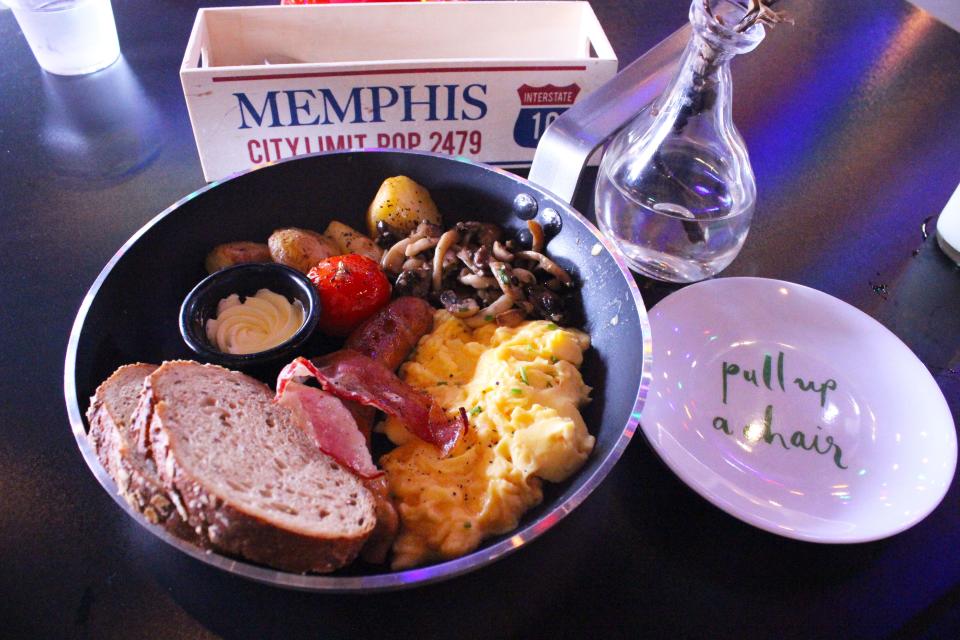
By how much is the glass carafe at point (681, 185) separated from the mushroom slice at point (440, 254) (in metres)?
0.41

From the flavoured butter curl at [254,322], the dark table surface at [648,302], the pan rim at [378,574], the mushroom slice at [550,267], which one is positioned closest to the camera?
the pan rim at [378,574]

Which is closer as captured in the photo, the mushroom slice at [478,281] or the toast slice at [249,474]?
the toast slice at [249,474]

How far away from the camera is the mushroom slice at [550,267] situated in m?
1.59

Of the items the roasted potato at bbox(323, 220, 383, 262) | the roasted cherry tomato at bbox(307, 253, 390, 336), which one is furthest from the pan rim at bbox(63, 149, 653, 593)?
the roasted potato at bbox(323, 220, 383, 262)

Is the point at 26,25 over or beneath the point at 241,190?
over

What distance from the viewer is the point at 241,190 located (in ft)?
5.36

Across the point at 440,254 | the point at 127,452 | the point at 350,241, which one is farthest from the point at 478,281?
the point at 127,452

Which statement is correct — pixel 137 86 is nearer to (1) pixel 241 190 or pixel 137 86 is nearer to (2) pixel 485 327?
(1) pixel 241 190

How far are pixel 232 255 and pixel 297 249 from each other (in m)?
0.15

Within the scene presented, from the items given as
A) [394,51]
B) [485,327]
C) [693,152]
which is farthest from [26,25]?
[693,152]

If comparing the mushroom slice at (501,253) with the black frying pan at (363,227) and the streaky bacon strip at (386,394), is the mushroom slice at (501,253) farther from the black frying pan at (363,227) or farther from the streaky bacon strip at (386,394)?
the streaky bacon strip at (386,394)

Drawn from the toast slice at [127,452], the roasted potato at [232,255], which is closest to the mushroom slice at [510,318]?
the roasted potato at [232,255]

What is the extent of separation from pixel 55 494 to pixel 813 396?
1.61m

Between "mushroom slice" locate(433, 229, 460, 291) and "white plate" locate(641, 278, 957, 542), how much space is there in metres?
0.53
